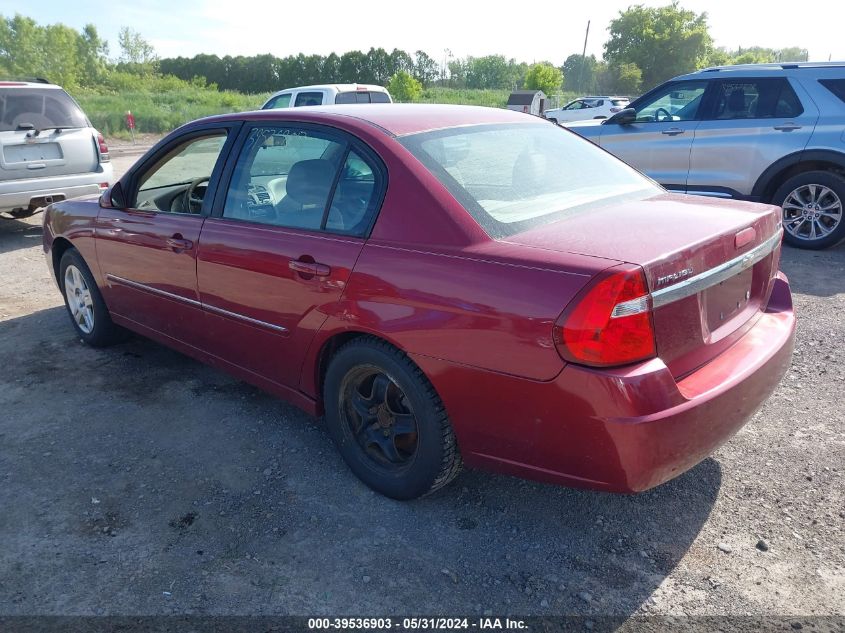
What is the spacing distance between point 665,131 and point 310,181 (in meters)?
5.92

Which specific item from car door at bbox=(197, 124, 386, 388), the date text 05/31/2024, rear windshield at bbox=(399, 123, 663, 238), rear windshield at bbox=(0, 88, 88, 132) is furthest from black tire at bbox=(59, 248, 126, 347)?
rear windshield at bbox=(0, 88, 88, 132)

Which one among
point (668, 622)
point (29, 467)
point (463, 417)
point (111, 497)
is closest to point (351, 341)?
point (463, 417)

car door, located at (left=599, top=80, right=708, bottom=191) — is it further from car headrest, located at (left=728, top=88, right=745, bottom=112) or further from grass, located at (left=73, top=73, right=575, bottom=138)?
grass, located at (left=73, top=73, right=575, bottom=138)

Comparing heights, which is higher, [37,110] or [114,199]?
[37,110]

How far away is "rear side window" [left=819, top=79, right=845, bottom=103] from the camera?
6707 millimetres

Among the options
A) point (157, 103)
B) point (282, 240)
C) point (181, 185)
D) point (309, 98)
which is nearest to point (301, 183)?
point (282, 240)

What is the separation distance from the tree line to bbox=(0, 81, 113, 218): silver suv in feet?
104

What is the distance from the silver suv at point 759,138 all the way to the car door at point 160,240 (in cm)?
564

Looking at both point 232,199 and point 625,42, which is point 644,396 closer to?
point 232,199

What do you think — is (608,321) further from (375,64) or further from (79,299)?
(375,64)

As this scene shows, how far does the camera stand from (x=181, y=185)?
4.47 m

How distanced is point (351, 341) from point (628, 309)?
1213mm

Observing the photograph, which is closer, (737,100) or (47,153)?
(737,100)

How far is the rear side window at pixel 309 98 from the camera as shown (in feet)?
41.5
